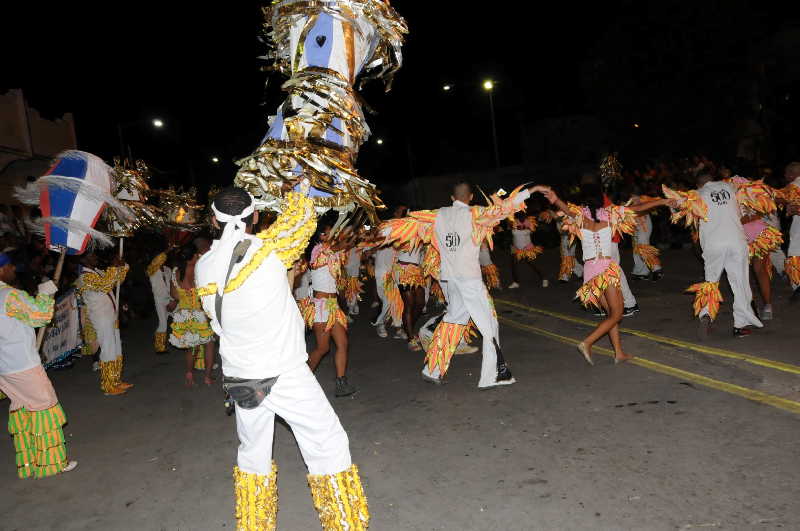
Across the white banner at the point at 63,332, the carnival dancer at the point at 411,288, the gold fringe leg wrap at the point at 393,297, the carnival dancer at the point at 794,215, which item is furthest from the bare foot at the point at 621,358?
the white banner at the point at 63,332

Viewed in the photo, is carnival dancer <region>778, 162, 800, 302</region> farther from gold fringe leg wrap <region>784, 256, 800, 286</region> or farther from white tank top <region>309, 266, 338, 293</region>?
white tank top <region>309, 266, 338, 293</region>

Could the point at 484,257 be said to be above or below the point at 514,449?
above

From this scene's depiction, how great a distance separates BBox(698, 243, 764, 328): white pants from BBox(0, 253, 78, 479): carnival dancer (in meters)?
6.53

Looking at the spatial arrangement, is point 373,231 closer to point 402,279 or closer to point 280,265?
point 280,265

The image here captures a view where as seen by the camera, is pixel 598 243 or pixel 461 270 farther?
pixel 598 243

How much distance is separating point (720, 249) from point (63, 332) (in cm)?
935

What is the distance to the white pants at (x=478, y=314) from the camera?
6.07 metres

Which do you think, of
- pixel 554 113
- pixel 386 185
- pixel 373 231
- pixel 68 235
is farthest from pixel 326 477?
pixel 386 185

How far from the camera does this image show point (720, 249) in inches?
270

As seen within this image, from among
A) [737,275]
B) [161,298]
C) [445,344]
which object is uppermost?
[161,298]

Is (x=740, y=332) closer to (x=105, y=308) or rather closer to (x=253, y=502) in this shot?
(x=253, y=502)

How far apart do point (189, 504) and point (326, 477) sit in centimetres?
149

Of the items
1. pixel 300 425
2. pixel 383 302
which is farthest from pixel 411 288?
pixel 300 425

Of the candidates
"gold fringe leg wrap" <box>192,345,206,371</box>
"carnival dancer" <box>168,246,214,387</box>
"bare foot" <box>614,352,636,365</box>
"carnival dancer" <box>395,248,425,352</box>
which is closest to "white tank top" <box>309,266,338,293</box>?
"carnival dancer" <box>168,246,214,387</box>
